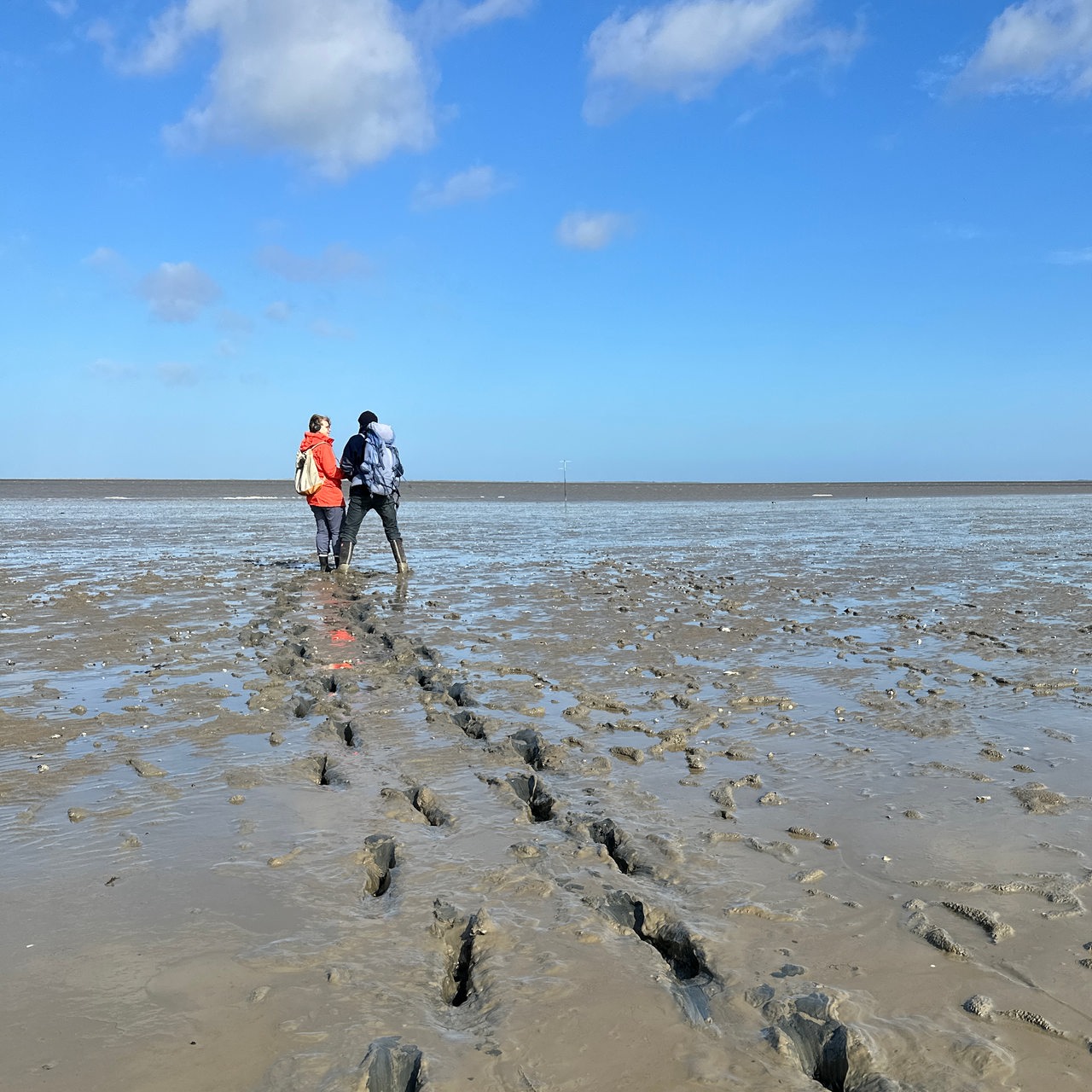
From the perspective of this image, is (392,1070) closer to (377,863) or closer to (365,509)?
(377,863)

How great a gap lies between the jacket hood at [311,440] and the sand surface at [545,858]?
5002 mm

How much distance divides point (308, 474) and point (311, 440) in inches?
21.0

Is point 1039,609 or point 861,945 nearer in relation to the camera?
point 861,945

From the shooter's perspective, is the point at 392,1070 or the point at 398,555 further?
the point at 398,555

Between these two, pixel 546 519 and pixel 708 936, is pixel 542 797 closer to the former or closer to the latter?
pixel 708 936

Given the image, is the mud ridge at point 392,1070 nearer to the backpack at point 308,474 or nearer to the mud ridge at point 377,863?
the mud ridge at point 377,863

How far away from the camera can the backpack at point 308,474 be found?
13609 millimetres

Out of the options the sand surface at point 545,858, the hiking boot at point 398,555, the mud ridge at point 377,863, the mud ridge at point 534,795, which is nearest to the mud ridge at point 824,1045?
the sand surface at point 545,858

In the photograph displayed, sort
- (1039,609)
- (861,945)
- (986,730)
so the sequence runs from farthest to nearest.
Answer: (1039,609) < (986,730) < (861,945)

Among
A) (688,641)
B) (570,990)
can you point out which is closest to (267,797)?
(570,990)

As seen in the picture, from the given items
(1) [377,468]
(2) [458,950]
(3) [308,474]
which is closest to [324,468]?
(3) [308,474]

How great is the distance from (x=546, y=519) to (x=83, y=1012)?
87.6ft

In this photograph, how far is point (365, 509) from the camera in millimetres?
14039

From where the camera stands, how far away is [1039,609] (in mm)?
10383
